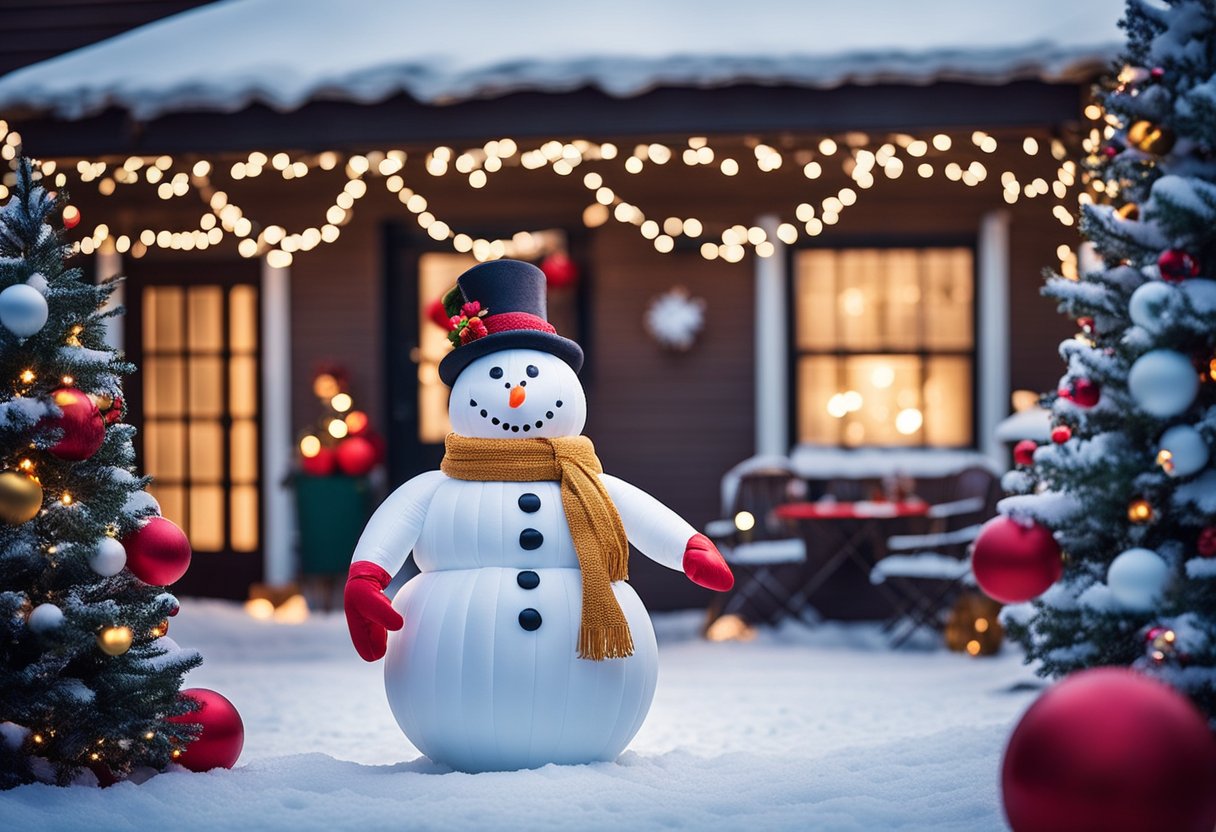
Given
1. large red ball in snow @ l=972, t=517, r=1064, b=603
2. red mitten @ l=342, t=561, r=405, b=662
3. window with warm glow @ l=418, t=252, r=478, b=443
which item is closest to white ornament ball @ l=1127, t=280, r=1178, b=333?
large red ball in snow @ l=972, t=517, r=1064, b=603

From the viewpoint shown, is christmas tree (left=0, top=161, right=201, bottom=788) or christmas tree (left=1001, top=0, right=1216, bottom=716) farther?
christmas tree (left=0, top=161, right=201, bottom=788)

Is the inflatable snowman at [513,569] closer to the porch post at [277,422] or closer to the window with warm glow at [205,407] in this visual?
the porch post at [277,422]

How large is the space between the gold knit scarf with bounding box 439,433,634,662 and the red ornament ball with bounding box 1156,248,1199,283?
191cm

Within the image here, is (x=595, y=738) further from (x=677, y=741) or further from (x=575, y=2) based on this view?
(x=575, y=2)

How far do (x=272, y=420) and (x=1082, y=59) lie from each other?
5.72 metres

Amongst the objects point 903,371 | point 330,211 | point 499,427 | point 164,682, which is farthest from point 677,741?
point 330,211

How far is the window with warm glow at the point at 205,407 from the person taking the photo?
36.1ft

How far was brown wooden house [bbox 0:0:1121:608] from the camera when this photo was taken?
29.7ft

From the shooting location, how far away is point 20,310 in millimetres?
4445

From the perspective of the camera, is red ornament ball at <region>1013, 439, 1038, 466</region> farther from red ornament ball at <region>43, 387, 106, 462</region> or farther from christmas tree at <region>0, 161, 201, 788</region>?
red ornament ball at <region>43, 387, 106, 462</region>

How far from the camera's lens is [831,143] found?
8984mm

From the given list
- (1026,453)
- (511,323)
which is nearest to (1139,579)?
(1026,453)

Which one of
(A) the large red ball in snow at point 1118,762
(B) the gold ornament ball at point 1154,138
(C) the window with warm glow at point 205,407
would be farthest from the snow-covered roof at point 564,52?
(A) the large red ball in snow at point 1118,762

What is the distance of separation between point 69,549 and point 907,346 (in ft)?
22.4
